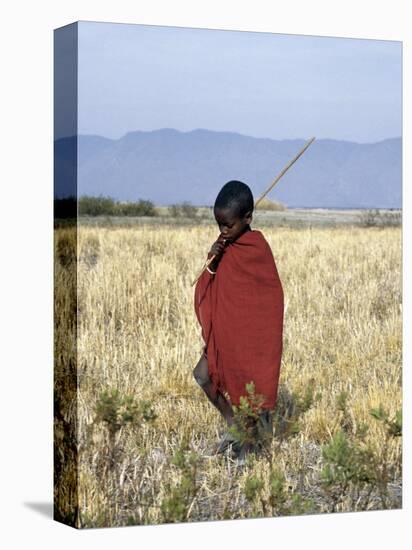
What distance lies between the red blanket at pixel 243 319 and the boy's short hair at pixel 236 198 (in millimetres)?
174

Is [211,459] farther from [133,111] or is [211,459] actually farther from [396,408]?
[133,111]

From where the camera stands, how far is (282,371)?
11.5 meters

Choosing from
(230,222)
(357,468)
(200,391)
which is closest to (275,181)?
(230,222)

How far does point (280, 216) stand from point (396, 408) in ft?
5.28

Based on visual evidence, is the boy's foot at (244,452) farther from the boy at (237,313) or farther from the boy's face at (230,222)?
the boy's face at (230,222)

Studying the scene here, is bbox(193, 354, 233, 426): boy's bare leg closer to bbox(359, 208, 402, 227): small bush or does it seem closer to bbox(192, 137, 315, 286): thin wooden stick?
bbox(192, 137, 315, 286): thin wooden stick

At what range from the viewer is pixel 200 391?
11148 mm

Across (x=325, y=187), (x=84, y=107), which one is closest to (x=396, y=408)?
(x=325, y=187)

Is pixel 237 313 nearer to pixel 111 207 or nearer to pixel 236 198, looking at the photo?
pixel 236 198

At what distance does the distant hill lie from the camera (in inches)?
427

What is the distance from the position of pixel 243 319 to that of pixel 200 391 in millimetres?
567

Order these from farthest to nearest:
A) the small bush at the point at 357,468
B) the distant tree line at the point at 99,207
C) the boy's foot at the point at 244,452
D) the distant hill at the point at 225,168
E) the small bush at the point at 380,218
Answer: the small bush at the point at 380,218 → the small bush at the point at 357,468 → the boy's foot at the point at 244,452 → the distant hill at the point at 225,168 → the distant tree line at the point at 99,207

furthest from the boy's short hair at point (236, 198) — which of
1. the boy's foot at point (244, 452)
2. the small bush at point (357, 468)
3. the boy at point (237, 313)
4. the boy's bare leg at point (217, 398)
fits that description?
the small bush at point (357, 468)

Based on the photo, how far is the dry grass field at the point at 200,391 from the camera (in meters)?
10.7
